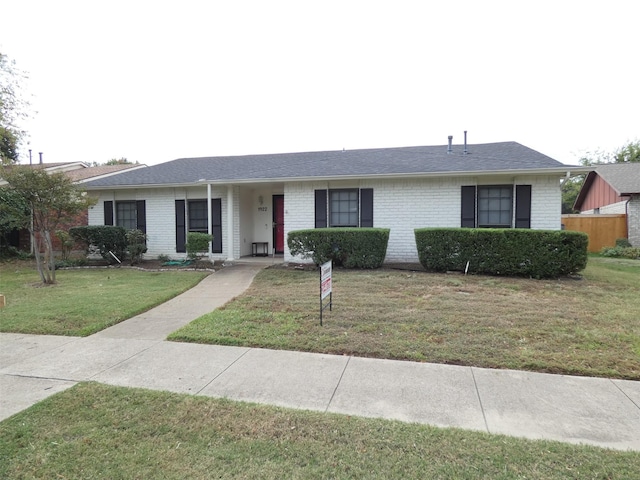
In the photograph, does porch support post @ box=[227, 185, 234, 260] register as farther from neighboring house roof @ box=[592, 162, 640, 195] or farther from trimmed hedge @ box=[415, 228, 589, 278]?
neighboring house roof @ box=[592, 162, 640, 195]

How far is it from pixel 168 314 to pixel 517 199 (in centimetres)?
941

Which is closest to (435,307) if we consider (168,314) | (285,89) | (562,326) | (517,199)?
(562,326)

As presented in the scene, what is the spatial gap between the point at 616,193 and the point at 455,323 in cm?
2000

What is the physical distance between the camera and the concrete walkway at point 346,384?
293 cm

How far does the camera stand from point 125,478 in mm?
2240

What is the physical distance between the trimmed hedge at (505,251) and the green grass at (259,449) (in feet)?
22.3

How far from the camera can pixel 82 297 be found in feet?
23.9

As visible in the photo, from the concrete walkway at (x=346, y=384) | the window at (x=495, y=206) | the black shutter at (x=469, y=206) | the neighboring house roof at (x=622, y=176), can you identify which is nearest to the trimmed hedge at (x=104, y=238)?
the concrete walkway at (x=346, y=384)

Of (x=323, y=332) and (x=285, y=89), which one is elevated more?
(x=285, y=89)

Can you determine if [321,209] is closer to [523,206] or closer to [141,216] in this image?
[523,206]

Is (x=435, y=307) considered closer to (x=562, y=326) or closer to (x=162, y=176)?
(x=562, y=326)

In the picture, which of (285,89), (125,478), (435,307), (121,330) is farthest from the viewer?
(285,89)

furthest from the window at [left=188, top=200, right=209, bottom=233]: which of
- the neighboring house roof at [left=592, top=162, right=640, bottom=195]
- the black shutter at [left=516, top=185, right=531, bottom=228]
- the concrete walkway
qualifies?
the neighboring house roof at [left=592, top=162, right=640, bottom=195]

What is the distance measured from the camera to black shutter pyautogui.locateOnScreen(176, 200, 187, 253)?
41.6 ft
